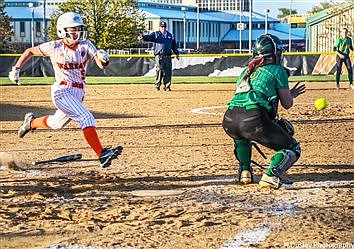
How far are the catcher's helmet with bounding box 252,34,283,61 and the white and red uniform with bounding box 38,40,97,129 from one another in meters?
1.87

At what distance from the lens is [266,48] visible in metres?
7.80

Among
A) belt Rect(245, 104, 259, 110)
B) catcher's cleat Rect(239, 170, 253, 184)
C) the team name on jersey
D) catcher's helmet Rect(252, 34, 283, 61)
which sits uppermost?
catcher's helmet Rect(252, 34, 283, 61)

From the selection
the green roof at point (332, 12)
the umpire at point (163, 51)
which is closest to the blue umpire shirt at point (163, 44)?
the umpire at point (163, 51)

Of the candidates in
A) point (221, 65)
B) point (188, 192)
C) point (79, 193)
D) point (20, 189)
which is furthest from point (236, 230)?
point (221, 65)

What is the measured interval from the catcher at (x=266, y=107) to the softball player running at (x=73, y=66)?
154cm

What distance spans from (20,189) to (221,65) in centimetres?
2675

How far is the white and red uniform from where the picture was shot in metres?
8.81

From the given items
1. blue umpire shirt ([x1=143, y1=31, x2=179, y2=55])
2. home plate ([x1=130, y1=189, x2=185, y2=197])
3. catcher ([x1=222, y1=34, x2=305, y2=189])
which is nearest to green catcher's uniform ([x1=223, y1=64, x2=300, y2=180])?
catcher ([x1=222, y1=34, x2=305, y2=189])

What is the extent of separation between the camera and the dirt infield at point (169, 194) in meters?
5.82

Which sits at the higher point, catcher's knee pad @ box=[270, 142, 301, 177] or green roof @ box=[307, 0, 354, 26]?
green roof @ box=[307, 0, 354, 26]

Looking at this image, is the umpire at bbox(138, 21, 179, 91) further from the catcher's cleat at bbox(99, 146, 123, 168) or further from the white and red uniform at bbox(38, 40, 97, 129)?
the catcher's cleat at bbox(99, 146, 123, 168)

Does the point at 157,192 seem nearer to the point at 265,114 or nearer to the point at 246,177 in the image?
the point at 246,177

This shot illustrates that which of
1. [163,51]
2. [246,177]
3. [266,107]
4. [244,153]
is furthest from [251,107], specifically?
[163,51]

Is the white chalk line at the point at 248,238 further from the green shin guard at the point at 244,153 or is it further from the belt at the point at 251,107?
the green shin guard at the point at 244,153
